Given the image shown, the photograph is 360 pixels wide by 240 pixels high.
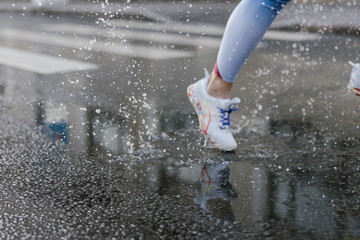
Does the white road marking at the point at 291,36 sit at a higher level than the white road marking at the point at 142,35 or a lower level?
higher

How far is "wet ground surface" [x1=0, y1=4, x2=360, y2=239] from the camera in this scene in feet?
6.42

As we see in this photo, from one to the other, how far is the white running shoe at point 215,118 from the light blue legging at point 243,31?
0.39 ft

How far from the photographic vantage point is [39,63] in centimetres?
571

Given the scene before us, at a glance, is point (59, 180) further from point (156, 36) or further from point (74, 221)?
point (156, 36)

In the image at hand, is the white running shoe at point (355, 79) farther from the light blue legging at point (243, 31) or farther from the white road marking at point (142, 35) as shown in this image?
the white road marking at point (142, 35)

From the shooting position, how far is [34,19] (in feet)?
36.3

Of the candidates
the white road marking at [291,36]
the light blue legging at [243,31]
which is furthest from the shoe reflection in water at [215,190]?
the white road marking at [291,36]

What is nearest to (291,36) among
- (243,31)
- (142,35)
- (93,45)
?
(142,35)

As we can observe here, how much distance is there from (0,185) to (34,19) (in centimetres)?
922

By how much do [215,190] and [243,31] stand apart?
3.01 feet

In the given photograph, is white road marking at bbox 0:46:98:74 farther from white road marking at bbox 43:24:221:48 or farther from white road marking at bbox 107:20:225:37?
white road marking at bbox 107:20:225:37

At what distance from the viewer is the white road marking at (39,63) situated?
5.30 m

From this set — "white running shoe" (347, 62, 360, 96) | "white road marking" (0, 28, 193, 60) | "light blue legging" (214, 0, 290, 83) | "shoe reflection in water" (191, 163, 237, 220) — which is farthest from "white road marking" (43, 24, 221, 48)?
"shoe reflection in water" (191, 163, 237, 220)

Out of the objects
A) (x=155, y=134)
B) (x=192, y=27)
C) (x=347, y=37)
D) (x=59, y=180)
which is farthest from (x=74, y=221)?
(x=192, y=27)
